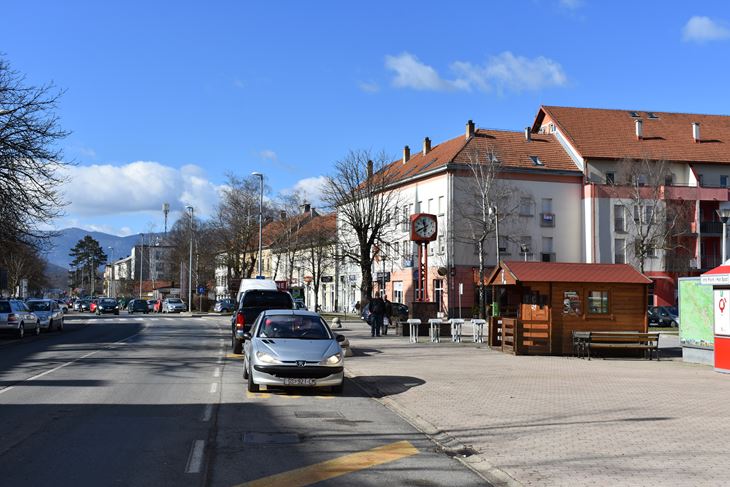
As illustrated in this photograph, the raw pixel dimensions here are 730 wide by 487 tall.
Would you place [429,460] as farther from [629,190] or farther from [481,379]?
[629,190]

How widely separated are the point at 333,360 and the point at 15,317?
2261cm

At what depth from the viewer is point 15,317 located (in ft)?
106

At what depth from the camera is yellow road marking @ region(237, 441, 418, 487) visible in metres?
7.44

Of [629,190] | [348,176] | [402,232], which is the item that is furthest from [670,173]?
[348,176]

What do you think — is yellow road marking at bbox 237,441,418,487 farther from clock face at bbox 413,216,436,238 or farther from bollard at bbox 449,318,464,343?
clock face at bbox 413,216,436,238

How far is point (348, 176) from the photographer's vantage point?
2140 inches

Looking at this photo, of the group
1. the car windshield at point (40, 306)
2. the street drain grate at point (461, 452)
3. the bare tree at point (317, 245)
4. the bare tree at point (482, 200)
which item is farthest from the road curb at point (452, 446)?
the bare tree at point (317, 245)

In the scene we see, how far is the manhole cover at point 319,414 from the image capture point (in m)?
11.8

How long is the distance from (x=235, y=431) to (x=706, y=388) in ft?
33.6

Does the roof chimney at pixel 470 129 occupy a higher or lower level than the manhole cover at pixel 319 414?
higher

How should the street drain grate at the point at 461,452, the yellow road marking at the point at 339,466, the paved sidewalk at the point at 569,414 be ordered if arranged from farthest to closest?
the street drain grate at the point at 461,452 < the paved sidewalk at the point at 569,414 < the yellow road marking at the point at 339,466

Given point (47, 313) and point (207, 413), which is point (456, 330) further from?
point (47, 313)

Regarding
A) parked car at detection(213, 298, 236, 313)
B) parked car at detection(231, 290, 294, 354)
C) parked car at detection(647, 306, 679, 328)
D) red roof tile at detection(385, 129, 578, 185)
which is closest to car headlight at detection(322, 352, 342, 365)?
parked car at detection(231, 290, 294, 354)

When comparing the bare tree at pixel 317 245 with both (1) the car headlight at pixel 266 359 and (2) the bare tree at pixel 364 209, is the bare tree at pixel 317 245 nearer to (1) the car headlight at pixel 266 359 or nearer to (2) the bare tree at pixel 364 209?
(2) the bare tree at pixel 364 209
